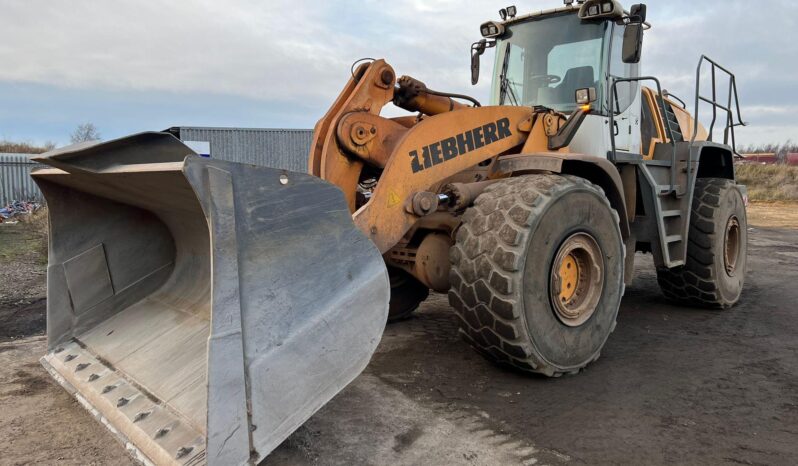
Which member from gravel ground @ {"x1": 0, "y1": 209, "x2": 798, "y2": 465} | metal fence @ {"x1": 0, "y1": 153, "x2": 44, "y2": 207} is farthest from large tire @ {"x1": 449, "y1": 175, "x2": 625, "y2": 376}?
metal fence @ {"x1": 0, "y1": 153, "x2": 44, "y2": 207}

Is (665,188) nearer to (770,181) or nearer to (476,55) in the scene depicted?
(476,55)

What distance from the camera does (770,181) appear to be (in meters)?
28.3

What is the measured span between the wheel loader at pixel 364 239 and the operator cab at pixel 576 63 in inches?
0.7

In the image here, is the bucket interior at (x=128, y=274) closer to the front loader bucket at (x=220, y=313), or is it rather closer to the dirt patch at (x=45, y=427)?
the front loader bucket at (x=220, y=313)

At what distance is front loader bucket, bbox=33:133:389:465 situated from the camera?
88.6 inches

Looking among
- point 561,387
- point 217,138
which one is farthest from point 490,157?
point 217,138

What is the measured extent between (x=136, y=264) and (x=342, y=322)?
2149mm

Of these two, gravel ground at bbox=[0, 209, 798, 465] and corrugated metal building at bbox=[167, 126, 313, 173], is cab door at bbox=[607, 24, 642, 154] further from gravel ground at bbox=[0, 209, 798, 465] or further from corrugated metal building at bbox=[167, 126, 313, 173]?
corrugated metal building at bbox=[167, 126, 313, 173]

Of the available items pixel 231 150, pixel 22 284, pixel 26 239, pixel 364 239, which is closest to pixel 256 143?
pixel 231 150

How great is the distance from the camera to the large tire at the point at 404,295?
16.8ft

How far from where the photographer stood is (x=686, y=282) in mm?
6066

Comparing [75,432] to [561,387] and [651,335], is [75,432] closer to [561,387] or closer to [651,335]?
[561,387]

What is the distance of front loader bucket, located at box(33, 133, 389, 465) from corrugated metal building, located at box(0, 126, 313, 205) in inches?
643

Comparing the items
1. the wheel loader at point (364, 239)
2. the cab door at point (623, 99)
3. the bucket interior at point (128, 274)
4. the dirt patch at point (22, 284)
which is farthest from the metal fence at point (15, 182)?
the cab door at point (623, 99)
